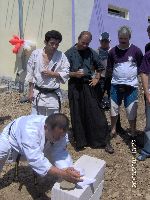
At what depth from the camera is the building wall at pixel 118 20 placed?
7258 millimetres

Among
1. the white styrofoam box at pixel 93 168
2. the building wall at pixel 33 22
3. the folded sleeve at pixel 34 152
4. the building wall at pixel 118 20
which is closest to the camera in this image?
the folded sleeve at pixel 34 152

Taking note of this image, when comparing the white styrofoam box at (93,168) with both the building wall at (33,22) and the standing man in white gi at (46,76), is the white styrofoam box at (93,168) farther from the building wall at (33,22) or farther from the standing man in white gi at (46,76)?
the building wall at (33,22)

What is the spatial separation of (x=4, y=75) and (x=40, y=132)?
541cm

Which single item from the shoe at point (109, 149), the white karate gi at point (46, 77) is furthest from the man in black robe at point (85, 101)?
the white karate gi at point (46, 77)

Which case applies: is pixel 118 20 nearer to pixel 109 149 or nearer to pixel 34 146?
pixel 109 149

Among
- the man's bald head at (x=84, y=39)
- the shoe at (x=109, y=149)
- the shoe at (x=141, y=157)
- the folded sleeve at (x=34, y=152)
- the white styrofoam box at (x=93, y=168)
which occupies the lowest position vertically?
the shoe at (x=141, y=157)

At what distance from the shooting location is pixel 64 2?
7055mm

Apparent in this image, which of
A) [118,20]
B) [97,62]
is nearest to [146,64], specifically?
[97,62]

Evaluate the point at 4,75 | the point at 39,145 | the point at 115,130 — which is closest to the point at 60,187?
the point at 39,145

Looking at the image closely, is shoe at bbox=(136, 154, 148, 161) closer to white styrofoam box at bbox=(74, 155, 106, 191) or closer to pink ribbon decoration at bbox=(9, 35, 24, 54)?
white styrofoam box at bbox=(74, 155, 106, 191)

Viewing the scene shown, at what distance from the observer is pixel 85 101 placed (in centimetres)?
517

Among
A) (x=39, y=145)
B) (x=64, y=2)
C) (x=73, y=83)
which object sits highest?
(x=64, y=2)

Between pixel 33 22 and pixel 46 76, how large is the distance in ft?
11.6

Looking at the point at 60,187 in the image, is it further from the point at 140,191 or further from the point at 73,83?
the point at 73,83
